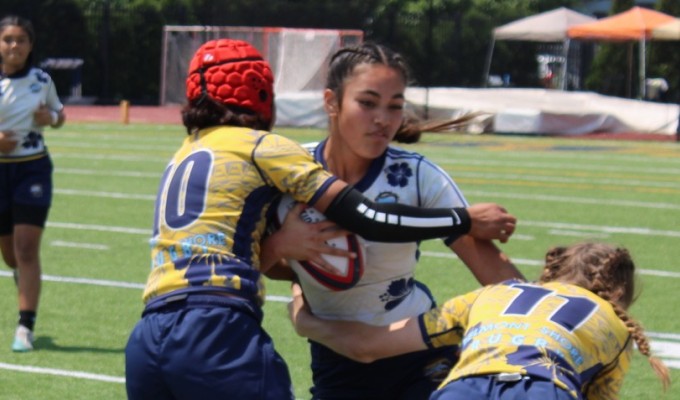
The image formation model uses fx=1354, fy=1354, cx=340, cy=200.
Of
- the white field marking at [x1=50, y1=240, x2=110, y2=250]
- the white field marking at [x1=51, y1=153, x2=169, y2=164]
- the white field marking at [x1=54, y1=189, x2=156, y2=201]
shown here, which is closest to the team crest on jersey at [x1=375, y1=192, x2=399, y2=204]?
the white field marking at [x1=50, y1=240, x2=110, y2=250]

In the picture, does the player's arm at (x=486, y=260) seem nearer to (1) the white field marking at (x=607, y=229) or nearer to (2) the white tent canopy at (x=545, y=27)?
(1) the white field marking at (x=607, y=229)

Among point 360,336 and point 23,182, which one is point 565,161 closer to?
point 23,182

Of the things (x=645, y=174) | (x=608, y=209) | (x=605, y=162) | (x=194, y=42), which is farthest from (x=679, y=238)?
(x=194, y=42)

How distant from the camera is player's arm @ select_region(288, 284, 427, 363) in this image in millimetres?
4102

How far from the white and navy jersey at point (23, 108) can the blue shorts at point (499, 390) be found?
17.5 ft

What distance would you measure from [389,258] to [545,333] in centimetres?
81

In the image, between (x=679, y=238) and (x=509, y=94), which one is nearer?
(x=679, y=238)

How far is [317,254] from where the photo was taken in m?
4.11

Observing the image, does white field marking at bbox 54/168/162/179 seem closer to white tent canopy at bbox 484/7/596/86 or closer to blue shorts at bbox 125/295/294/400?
blue shorts at bbox 125/295/294/400

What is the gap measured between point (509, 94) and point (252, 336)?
95.4 ft

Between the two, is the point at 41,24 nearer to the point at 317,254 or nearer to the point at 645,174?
the point at 645,174

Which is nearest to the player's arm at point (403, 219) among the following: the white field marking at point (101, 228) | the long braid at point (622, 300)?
the long braid at point (622, 300)

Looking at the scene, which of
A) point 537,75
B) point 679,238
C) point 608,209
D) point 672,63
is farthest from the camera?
point 537,75

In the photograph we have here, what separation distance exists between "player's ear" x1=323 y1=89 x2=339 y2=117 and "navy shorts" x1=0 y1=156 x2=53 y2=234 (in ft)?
14.1
